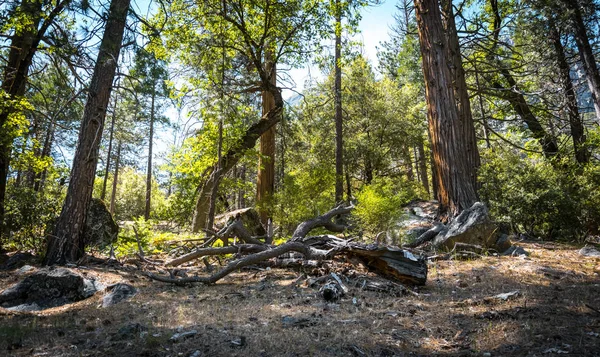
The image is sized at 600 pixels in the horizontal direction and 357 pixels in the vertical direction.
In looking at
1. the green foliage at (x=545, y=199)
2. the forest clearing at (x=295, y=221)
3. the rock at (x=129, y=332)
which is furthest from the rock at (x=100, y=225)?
the green foliage at (x=545, y=199)

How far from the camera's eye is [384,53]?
1494cm

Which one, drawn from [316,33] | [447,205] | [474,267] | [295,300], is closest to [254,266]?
[295,300]

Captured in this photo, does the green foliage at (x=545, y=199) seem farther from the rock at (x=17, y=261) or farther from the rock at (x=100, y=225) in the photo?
the rock at (x=100, y=225)

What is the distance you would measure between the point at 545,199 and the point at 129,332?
8.19m

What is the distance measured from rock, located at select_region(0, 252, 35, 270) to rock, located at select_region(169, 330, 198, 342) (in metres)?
5.38

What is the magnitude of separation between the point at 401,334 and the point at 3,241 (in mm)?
8619

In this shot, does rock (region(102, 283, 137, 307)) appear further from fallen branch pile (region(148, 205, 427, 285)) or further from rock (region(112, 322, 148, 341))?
rock (region(112, 322, 148, 341))

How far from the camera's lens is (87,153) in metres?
6.25

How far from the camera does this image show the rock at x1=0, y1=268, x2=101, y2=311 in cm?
399

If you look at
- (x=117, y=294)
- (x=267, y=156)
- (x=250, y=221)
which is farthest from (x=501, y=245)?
(x=267, y=156)

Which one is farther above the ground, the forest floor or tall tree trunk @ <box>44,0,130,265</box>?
tall tree trunk @ <box>44,0,130,265</box>

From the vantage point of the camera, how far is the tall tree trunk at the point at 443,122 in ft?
23.7

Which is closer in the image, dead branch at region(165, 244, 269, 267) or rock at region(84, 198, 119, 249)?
dead branch at region(165, 244, 269, 267)

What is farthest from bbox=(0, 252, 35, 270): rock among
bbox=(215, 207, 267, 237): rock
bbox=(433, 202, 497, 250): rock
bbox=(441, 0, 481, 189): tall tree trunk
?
bbox=(441, 0, 481, 189): tall tree trunk
